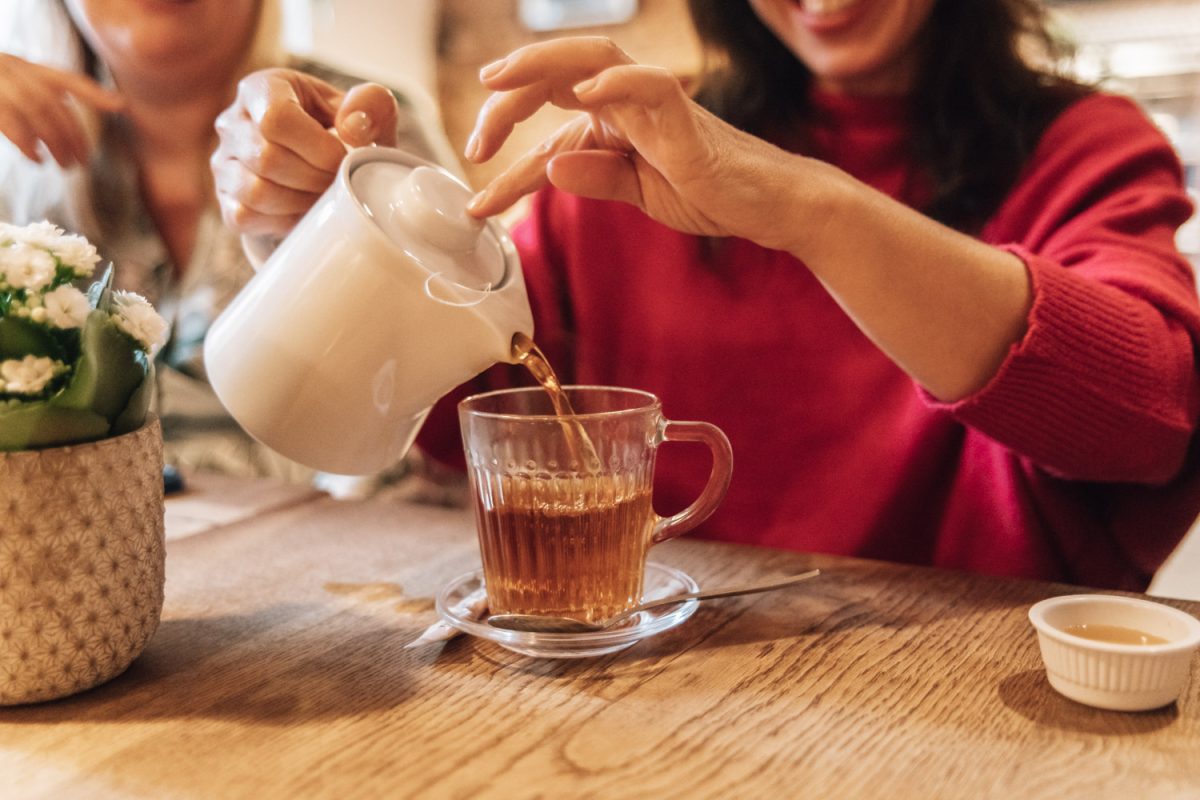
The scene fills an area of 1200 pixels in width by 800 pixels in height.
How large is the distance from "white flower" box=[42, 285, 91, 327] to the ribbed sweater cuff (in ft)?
2.30

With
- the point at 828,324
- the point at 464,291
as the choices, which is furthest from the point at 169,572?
the point at 828,324

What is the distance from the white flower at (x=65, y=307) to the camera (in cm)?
58

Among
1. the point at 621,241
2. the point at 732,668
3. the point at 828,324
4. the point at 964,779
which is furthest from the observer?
the point at 621,241

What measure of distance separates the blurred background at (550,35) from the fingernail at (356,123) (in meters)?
1.56

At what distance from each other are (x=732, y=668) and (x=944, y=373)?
36cm

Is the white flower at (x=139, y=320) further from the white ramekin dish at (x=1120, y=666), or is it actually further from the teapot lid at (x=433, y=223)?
the white ramekin dish at (x=1120, y=666)

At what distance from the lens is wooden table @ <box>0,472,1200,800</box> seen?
519 mm

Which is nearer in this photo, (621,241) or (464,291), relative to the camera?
(464,291)

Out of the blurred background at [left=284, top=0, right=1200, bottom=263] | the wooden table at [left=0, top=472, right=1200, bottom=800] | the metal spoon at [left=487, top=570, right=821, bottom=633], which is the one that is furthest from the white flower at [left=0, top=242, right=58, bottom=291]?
the blurred background at [left=284, top=0, right=1200, bottom=263]

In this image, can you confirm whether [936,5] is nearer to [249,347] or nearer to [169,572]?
[249,347]

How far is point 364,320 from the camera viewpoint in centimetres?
67

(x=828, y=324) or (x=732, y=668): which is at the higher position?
(x=828, y=324)

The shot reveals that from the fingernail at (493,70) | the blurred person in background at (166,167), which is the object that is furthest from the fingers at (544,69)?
the blurred person in background at (166,167)

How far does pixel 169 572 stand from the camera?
0.88 m
